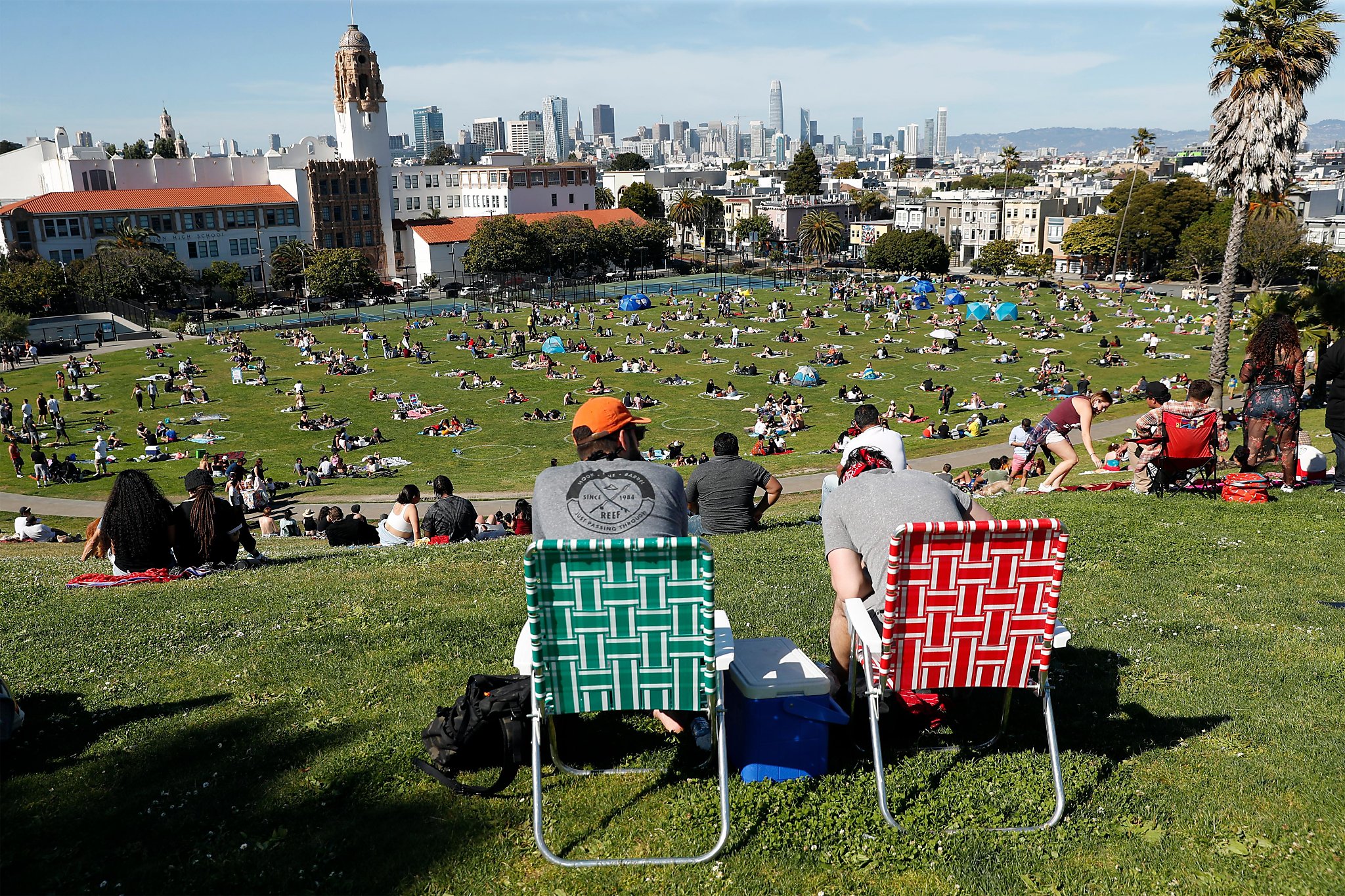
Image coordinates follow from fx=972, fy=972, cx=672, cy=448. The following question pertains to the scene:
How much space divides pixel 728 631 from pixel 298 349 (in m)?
52.2

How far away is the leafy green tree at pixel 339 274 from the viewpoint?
72625 mm

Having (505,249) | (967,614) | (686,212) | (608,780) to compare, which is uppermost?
(686,212)

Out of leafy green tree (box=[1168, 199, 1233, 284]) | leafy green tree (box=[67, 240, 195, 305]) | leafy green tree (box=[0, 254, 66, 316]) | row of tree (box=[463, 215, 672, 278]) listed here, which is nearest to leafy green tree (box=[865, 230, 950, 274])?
leafy green tree (box=[1168, 199, 1233, 284])

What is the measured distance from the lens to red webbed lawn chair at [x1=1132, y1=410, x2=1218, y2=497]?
10.5m

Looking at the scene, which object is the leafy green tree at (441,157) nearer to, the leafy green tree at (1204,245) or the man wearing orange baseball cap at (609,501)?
the leafy green tree at (1204,245)

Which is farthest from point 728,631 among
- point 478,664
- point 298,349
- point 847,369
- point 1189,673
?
point 298,349

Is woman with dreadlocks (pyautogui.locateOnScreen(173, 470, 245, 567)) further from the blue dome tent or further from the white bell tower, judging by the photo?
the white bell tower

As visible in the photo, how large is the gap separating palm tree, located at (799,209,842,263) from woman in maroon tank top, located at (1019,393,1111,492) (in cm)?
8924

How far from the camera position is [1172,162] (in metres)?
160

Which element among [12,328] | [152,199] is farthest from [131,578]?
[152,199]

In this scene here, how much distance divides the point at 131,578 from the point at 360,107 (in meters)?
95.3

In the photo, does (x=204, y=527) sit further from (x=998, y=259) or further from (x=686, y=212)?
(x=686, y=212)

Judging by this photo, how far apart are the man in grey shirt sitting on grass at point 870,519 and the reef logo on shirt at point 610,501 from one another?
0.96 m

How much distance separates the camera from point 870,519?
4.93m
